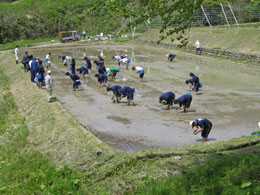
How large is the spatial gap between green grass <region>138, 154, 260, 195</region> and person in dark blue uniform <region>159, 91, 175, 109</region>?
Answer: 7536mm

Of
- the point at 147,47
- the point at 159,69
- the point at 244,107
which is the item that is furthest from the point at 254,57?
the point at 147,47

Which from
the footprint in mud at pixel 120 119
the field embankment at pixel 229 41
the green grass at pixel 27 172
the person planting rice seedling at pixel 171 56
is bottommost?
the green grass at pixel 27 172

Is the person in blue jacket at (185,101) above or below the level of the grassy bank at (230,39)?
below

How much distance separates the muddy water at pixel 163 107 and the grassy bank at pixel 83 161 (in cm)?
125

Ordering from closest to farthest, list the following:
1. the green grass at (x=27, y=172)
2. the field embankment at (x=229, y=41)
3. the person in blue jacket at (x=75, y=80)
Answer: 1. the green grass at (x=27, y=172)
2. the person in blue jacket at (x=75, y=80)
3. the field embankment at (x=229, y=41)

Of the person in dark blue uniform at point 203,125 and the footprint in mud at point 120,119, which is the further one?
the footprint in mud at point 120,119

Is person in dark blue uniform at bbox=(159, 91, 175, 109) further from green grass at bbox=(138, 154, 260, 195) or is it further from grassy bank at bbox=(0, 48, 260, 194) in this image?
green grass at bbox=(138, 154, 260, 195)

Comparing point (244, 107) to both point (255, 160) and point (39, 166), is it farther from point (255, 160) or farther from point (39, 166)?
point (39, 166)

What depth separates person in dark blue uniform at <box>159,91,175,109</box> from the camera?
699 inches

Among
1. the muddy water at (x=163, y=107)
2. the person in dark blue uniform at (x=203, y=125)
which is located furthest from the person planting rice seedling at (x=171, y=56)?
the person in dark blue uniform at (x=203, y=125)

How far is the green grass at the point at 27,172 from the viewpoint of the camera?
436 inches

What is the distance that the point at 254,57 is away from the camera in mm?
31906

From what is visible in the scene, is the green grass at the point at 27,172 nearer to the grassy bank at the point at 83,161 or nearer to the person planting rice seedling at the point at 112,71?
the grassy bank at the point at 83,161

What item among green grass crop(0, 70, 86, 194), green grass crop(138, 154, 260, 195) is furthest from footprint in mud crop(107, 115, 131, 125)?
green grass crop(138, 154, 260, 195)
